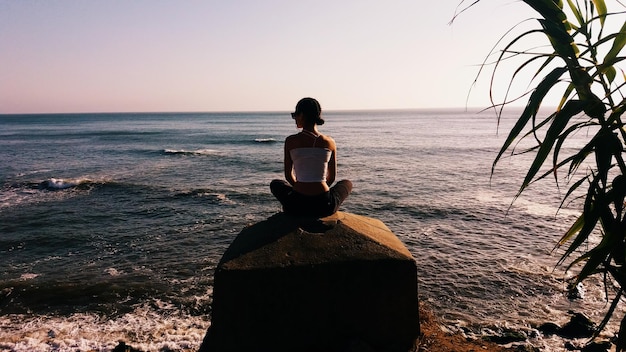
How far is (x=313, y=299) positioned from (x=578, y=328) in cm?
502

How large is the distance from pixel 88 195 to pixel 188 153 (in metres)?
16.1

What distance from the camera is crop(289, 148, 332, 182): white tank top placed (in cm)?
455

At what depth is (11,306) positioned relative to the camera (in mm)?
7203

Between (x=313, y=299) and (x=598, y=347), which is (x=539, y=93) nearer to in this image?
(x=313, y=299)

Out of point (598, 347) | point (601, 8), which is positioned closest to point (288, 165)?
point (601, 8)

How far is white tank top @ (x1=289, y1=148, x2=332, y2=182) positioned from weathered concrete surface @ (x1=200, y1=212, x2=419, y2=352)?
934mm

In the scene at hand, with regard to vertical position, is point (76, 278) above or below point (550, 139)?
below

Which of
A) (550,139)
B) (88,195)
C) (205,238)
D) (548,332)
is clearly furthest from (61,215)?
(550,139)

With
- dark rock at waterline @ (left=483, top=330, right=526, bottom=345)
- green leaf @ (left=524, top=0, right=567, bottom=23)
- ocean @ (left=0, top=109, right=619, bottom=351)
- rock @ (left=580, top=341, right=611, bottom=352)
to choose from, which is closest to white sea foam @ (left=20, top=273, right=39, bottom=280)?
ocean @ (left=0, top=109, right=619, bottom=351)

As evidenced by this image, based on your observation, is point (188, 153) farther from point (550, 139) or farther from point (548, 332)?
point (550, 139)

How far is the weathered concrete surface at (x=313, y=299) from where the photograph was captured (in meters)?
3.62

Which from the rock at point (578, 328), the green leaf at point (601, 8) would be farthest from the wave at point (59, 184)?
the green leaf at point (601, 8)

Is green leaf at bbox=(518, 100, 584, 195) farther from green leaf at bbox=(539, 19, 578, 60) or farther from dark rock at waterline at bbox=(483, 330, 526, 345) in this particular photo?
dark rock at waterline at bbox=(483, 330, 526, 345)

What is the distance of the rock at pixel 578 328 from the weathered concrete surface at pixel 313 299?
3861 millimetres
